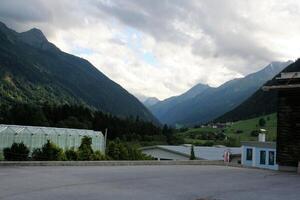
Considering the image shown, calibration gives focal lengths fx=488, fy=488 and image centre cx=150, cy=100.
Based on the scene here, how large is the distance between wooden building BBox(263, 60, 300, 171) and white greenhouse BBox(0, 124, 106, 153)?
2940 cm

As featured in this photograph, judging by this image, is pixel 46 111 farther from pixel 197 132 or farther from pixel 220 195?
pixel 220 195

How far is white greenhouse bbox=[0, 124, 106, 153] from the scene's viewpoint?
5121 cm

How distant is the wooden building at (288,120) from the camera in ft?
87.5

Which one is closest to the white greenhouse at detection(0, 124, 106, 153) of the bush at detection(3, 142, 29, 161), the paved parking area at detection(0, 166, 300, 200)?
the bush at detection(3, 142, 29, 161)

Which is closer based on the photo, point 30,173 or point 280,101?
point 30,173

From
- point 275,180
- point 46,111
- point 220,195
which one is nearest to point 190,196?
point 220,195

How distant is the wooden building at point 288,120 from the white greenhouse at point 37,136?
1158 inches

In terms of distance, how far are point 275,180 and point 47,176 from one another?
31.1 feet

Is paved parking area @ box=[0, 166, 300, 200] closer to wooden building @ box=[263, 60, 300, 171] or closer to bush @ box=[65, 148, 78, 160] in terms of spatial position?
wooden building @ box=[263, 60, 300, 171]

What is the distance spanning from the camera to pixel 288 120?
27.1 metres

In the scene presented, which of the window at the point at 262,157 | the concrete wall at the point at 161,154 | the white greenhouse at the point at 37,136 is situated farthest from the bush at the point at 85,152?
the concrete wall at the point at 161,154

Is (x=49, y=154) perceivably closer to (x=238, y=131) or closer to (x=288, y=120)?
(x=288, y=120)

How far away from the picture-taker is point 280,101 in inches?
1085

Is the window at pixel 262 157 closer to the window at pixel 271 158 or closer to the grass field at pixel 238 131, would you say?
the window at pixel 271 158
